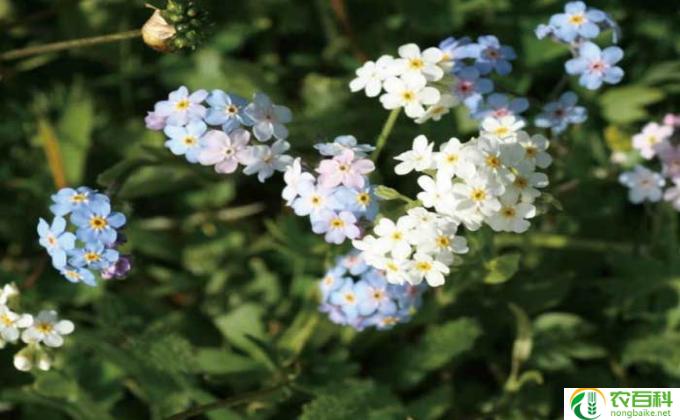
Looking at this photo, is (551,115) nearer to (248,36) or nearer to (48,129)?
(248,36)

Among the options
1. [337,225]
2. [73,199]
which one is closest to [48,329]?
[73,199]

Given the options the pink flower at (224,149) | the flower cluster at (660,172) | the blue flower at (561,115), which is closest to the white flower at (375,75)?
the pink flower at (224,149)

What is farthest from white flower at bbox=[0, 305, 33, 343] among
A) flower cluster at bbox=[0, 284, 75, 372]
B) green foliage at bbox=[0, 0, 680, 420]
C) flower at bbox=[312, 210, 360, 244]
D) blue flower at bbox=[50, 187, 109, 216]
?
flower at bbox=[312, 210, 360, 244]

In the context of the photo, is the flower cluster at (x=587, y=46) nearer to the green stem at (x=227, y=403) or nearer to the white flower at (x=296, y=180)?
the white flower at (x=296, y=180)

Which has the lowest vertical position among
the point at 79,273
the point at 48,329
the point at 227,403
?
the point at 227,403

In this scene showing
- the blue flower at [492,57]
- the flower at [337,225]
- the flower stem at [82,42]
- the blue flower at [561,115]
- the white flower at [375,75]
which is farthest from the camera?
the blue flower at [561,115]

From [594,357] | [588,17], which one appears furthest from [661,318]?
[588,17]

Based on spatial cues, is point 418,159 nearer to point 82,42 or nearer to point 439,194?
point 439,194
